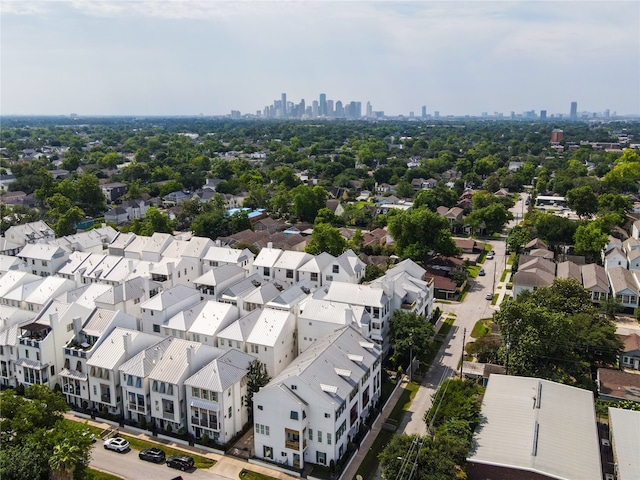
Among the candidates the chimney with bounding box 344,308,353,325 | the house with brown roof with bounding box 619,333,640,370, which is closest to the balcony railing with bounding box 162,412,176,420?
the chimney with bounding box 344,308,353,325

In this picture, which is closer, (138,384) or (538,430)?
(538,430)

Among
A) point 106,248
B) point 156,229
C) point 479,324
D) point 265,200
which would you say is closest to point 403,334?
point 479,324

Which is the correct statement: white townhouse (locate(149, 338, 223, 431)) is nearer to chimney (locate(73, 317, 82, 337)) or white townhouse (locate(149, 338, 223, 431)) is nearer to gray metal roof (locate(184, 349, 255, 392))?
gray metal roof (locate(184, 349, 255, 392))

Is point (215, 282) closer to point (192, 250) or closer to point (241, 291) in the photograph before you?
point (241, 291)

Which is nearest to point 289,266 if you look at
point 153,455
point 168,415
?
Result: point 168,415

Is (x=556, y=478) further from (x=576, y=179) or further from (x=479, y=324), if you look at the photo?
(x=576, y=179)

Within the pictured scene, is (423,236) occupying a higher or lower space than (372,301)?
higher

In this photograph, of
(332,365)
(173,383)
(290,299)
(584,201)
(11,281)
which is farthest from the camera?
(584,201)
